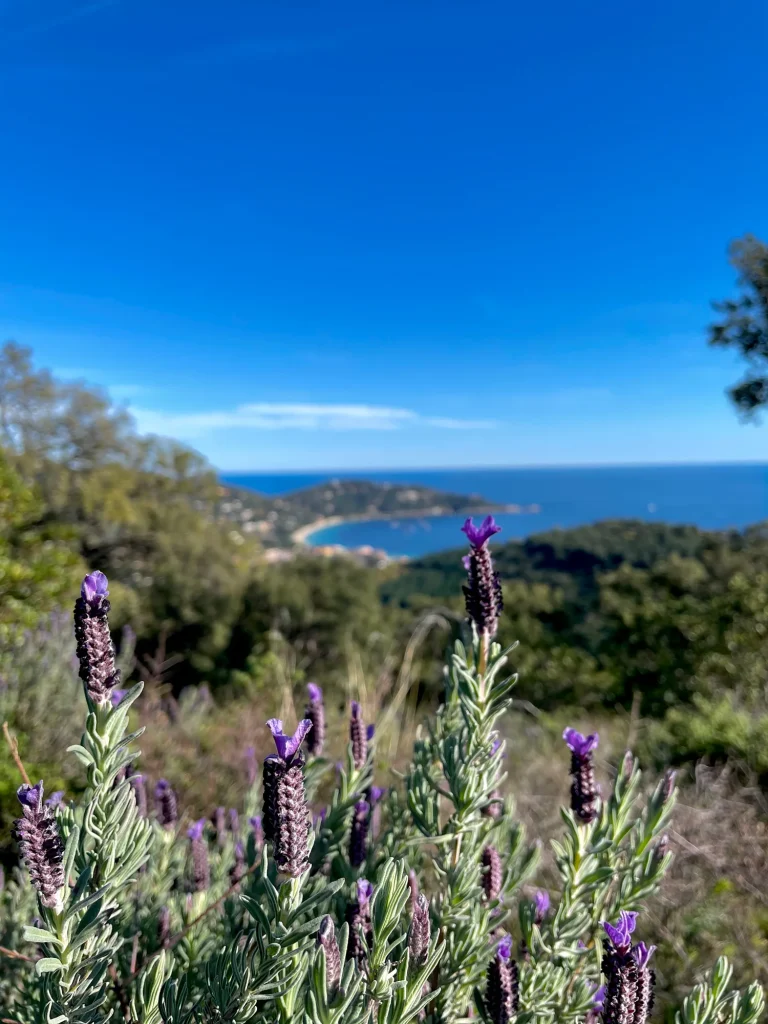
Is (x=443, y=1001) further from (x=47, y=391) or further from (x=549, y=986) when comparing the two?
(x=47, y=391)

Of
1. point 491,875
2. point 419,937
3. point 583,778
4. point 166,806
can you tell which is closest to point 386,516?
point 166,806

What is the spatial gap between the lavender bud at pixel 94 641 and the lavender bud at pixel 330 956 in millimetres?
417

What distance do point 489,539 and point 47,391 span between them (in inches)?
563

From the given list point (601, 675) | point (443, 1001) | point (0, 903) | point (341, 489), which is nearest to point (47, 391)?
point (601, 675)

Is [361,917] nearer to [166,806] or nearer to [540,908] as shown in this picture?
[540,908]

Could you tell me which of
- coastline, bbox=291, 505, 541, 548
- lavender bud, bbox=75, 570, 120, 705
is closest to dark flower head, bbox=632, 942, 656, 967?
lavender bud, bbox=75, 570, 120, 705

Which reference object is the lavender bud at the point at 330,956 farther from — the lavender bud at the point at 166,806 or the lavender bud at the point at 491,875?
the lavender bud at the point at 166,806

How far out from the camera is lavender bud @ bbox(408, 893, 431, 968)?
32.4 inches

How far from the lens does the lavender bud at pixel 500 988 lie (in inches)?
39.3

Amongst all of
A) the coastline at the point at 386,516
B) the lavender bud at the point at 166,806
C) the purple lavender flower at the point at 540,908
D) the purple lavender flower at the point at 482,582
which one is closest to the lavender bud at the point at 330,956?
the purple lavender flower at the point at 482,582

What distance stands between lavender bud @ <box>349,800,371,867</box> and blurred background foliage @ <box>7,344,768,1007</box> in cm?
47

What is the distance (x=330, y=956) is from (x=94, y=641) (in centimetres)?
51

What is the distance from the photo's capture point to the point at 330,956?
28.6 inches

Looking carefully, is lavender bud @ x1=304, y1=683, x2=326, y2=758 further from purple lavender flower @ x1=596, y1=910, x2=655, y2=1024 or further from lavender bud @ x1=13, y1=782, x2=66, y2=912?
purple lavender flower @ x1=596, y1=910, x2=655, y2=1024
